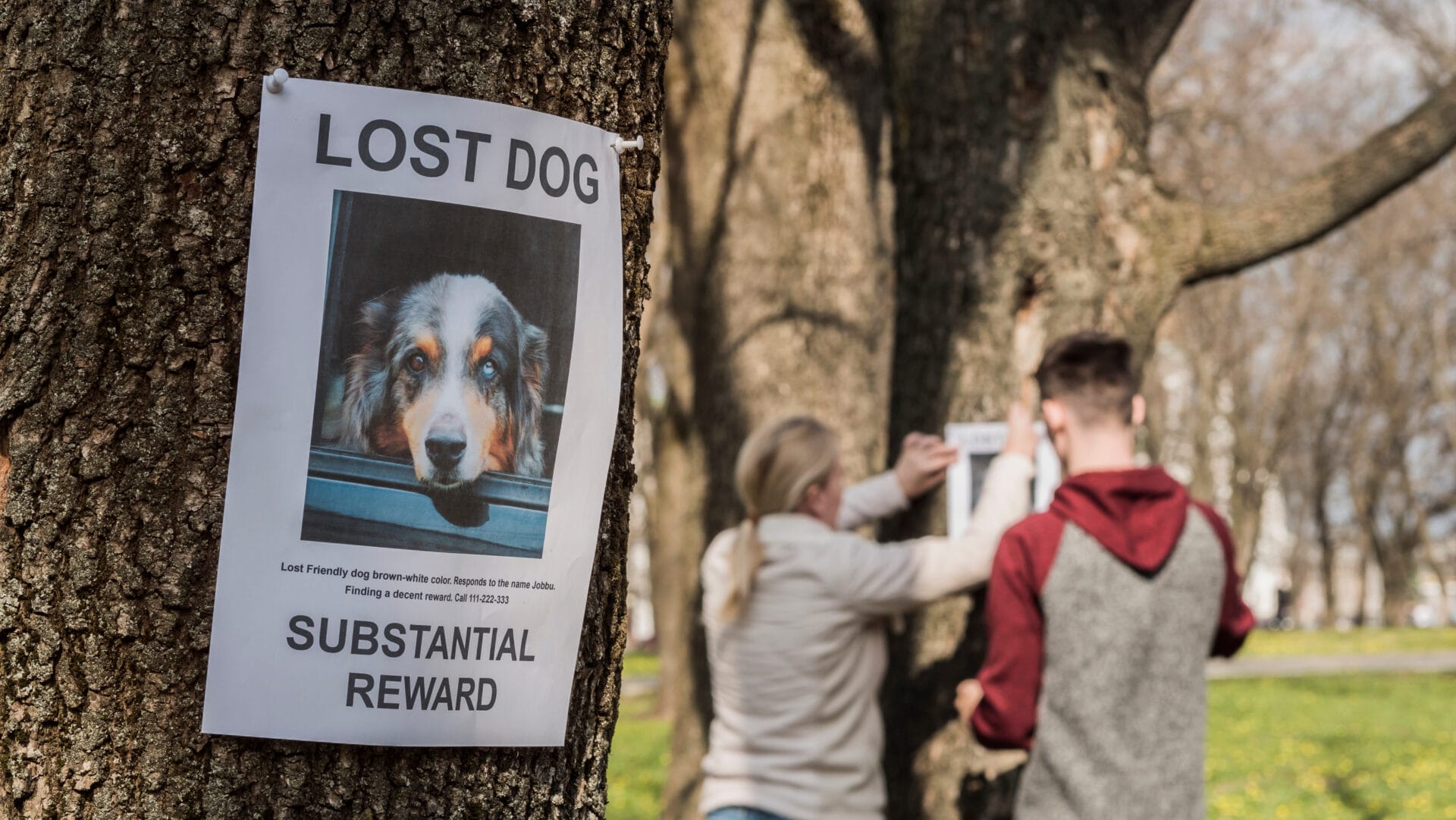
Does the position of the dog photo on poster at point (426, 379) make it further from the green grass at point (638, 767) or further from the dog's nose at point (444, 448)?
the green grass at point (638, 767)

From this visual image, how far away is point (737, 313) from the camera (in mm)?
6664

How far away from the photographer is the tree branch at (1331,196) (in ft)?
16.2

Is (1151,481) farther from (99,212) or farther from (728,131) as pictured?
(728,131)

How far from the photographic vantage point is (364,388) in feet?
4.94

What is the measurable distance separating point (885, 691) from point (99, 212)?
3632 millimetres

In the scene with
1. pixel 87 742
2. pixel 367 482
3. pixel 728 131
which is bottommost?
pixel 87 742

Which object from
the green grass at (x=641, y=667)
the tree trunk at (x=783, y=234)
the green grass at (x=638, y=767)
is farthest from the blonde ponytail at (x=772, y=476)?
the green grass at (x=641, y=667)

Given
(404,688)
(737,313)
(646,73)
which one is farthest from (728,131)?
(404,688)

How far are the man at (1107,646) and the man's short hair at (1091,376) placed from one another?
178 millimetres

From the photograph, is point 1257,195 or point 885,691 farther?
point 1257,195

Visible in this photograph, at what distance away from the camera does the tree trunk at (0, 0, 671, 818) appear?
4.91 ft

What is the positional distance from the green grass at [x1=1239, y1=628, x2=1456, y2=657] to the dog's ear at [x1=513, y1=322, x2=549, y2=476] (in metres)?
25.8

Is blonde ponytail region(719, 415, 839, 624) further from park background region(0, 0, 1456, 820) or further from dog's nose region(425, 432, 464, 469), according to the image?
dog's nose region(425, 432, 464, 469)

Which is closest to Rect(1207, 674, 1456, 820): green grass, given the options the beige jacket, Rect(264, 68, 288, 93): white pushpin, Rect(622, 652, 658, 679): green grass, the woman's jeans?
the beige jacket
